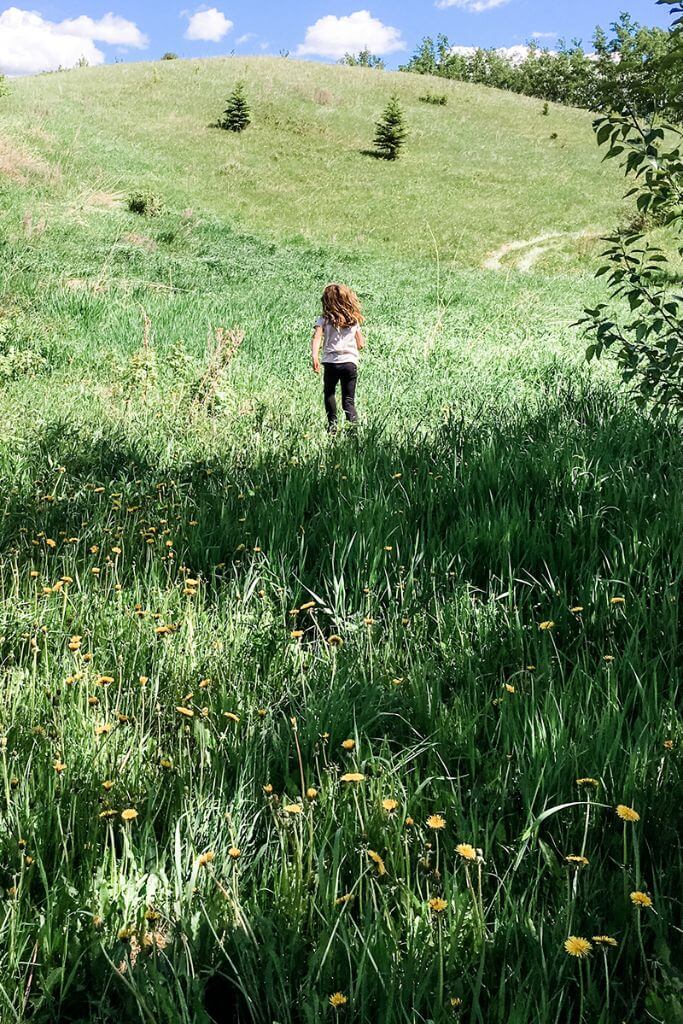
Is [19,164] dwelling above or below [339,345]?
above

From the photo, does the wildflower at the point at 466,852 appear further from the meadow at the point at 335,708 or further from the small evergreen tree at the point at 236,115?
the small evergreen tree at the point at 236,115

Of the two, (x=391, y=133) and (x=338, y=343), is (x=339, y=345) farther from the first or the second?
(x=391, y=133)

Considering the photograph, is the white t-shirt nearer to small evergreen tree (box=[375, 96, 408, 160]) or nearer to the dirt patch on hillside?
the dirt patch on hillside

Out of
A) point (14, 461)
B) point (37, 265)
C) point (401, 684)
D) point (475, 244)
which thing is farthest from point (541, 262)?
point (401, 684)

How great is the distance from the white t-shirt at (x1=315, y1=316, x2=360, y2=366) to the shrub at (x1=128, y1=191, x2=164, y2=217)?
19636 millimetres

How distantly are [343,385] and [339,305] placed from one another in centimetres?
82

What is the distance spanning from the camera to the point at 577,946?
4.42 ft

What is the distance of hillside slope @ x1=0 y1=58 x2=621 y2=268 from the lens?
3000 cm

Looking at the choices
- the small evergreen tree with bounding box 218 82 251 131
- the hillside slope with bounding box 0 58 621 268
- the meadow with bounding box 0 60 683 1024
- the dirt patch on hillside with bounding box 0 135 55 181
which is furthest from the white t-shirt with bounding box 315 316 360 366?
the small evergreen tree with bounding box 218 82 251 131

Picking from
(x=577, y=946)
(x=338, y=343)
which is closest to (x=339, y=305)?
(x=338, y=343)

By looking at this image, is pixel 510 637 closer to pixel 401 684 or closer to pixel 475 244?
pixel 401 684

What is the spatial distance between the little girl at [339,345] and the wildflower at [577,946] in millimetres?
6352

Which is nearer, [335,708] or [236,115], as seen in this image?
[335,708]

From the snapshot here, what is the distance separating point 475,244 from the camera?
30766mm
